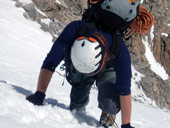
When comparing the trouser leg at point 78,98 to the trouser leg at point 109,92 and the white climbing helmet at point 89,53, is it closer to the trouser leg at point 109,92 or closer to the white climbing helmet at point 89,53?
the trouser leg at point 109,92

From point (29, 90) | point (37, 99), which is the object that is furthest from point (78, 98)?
point (29, 90)

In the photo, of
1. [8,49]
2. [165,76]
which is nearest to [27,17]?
[8,49]

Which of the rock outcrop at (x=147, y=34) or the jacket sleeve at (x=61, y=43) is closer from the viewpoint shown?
the jacket sleeve at (x=61, y=43)

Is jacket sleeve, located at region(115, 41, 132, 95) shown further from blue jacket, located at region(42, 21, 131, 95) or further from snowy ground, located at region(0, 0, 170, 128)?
snowy ground, located at region(0, 0, 170, 128)

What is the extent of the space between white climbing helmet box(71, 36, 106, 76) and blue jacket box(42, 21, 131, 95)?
6.9 inches

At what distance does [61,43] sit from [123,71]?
0.81 m

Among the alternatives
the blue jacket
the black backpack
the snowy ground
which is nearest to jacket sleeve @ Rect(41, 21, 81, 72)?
the blue jacket

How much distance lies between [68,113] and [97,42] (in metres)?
1.10

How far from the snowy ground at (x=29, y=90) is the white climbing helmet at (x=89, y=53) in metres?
0.68

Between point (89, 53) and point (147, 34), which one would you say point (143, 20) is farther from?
point (147, 34)

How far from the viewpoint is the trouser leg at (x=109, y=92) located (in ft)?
11.1

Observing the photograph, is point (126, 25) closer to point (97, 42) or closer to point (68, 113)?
point (97, 42)

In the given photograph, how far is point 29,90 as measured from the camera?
15.0 feet

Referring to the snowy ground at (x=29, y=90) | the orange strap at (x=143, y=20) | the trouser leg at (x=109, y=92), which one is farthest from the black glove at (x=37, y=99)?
the orange strap at (x=143, y=20)
